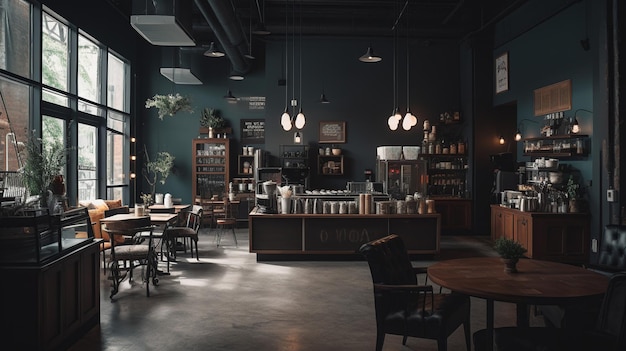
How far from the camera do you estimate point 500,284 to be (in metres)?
3.42

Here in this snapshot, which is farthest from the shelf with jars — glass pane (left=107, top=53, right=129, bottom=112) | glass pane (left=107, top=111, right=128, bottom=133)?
glass pane (left=107, top=53, right=129, bottom=112)

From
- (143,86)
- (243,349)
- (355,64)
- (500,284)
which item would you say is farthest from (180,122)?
(500,284)

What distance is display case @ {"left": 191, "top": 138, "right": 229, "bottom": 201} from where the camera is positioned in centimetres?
1287

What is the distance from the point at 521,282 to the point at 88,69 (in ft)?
31.0

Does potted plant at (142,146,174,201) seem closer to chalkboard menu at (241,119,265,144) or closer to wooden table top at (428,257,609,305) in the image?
chalkboard menu at (241,119,265,144)

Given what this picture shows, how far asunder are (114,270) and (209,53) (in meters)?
5.27

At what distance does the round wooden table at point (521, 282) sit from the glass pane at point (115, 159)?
371 inches

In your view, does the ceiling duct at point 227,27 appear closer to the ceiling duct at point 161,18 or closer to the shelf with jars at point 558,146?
the ceiling duct at point 161,18

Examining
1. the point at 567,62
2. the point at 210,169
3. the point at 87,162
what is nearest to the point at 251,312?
the point at 87,162

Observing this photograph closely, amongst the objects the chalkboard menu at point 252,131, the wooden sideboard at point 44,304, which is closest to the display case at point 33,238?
the wooden sideboard at point 44,304

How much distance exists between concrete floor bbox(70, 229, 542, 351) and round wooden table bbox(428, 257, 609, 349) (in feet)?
2.65

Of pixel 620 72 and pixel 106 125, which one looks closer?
pixel 620 72

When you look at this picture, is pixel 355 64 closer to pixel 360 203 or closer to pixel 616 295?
pixel 360 203

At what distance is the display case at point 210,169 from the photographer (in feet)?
42.2
